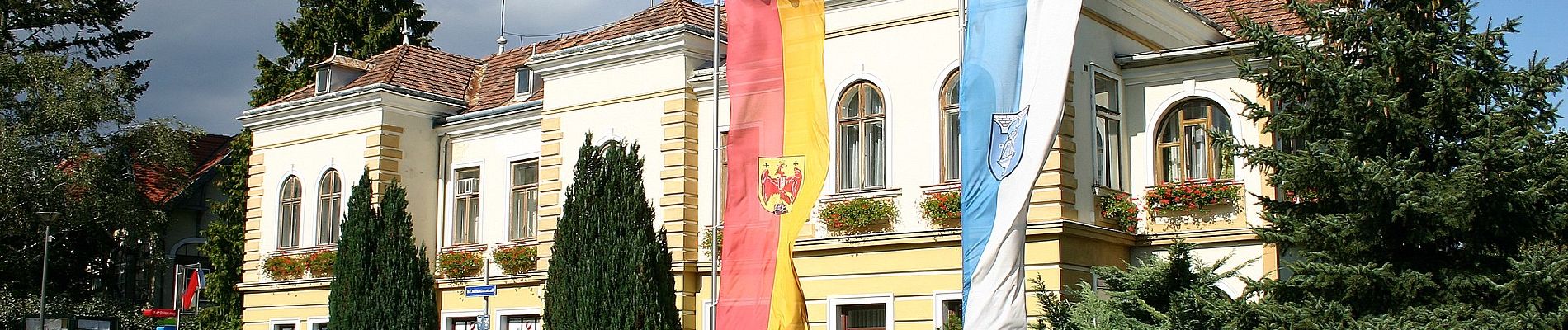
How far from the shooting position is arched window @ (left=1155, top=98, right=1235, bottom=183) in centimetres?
2039

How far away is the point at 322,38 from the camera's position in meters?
37.7

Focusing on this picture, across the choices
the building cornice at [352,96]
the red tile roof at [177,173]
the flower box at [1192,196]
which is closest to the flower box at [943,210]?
the flower box at [1192,196]

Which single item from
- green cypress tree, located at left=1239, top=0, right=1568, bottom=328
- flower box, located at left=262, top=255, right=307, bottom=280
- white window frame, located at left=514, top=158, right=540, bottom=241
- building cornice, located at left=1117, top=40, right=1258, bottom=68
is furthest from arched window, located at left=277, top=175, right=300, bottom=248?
green cypress tree, located at left=1239, top=0, right=1568, bottom=328

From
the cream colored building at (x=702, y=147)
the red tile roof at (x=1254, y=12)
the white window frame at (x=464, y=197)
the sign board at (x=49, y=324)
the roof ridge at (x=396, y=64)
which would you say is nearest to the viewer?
the cream colored building at (x=702, y=147)

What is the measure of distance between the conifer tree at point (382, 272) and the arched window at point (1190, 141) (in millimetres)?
12096

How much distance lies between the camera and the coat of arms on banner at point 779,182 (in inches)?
690

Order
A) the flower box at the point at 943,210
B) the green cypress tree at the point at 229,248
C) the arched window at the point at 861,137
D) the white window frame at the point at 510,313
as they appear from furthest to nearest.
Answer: the green cypress tree at the point at 229,248
the white window frame at the point at 510,313
the arched window at the point at 861,137
the flower box at the point at 943,210

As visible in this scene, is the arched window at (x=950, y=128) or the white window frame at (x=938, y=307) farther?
the arched window at (x=950, y=128)

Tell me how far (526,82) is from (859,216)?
927 centimetres

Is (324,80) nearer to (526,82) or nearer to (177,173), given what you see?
(526,82)

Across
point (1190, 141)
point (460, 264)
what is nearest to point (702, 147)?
point (460, 264)

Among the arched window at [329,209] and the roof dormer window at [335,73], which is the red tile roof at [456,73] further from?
the arched window at [329,209]

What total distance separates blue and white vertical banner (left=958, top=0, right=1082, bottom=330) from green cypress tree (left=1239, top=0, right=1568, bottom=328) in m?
2.18

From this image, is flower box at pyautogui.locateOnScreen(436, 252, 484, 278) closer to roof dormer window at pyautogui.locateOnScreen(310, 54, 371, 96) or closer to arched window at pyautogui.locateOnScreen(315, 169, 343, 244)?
arched window at pyautogui.locateOnScreen(315, 169, 343, 244)
